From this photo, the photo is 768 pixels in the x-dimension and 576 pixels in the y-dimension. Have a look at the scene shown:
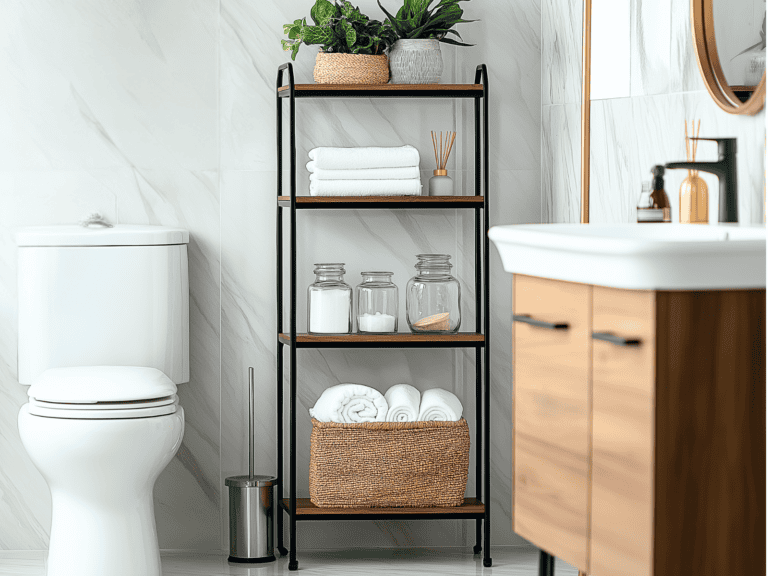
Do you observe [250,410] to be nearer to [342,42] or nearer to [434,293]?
[434,293]

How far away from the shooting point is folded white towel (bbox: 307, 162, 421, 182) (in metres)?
2.45

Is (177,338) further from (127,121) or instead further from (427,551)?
(427,551)

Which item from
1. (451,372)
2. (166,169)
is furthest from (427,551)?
(166,169)

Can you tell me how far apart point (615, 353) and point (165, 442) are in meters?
1.24

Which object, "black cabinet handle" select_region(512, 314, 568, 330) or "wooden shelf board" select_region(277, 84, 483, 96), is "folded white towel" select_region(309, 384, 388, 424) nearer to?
"wooden shelf board" select_region(277, 84, 483, 96)

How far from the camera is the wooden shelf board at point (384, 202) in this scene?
243 centimetres

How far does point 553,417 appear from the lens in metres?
1.49

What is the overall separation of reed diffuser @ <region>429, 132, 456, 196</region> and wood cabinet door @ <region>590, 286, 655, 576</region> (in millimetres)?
1223

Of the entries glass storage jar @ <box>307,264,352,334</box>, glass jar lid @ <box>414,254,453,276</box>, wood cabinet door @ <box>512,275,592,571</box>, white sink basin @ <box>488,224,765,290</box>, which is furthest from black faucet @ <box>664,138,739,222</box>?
glass storage jar @ <box>307,264,352,334</box>

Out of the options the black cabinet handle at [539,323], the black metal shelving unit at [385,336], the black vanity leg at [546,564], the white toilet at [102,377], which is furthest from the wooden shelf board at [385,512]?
the black cabinet handle at [539,323]

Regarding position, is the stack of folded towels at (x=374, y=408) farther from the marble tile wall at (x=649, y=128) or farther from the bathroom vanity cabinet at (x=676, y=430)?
the bathroom vanity cabinet at (x=676, y=430)

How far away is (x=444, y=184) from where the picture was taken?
2549mm

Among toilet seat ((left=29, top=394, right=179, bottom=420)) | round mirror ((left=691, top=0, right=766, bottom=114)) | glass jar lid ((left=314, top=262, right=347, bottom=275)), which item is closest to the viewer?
round mirror ((left=691, top=0, right=766, bottom=114))

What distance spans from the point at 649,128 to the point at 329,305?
3.04ft
